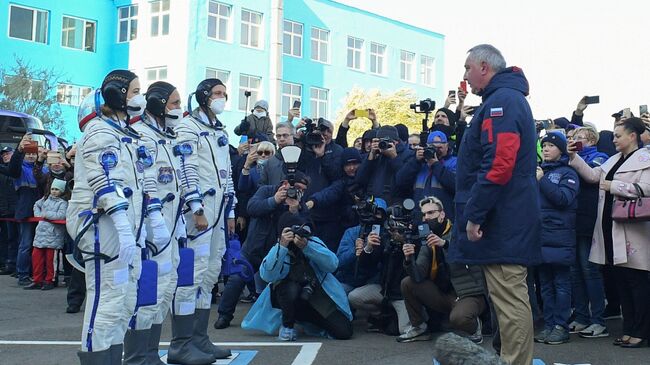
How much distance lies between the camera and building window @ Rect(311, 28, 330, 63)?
136 ft

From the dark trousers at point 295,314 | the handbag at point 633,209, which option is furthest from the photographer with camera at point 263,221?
the handbag at point 633,209

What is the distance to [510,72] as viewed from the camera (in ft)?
19.3

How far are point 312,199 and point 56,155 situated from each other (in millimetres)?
4666

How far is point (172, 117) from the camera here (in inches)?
271

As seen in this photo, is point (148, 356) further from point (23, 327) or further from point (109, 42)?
point (109, 42)

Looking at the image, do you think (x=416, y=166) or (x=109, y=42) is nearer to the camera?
(x=416, y=166)

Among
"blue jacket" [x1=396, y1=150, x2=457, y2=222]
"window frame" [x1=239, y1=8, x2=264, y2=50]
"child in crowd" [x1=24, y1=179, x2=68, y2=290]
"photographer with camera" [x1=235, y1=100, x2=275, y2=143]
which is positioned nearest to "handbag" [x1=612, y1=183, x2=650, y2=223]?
"blue jacket" [x1=396, y1=150, x2=457, y2=222]

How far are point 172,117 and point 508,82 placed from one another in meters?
2.84

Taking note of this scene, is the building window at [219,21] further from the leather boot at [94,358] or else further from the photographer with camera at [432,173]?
the leather boot at [94,358]

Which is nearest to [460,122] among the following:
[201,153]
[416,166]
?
[416,166]

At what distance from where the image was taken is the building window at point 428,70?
48719mm

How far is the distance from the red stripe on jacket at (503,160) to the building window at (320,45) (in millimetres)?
36588

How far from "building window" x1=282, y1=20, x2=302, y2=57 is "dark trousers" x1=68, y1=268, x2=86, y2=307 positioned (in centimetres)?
3082

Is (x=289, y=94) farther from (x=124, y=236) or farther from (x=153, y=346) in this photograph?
(x=124, y=236)
